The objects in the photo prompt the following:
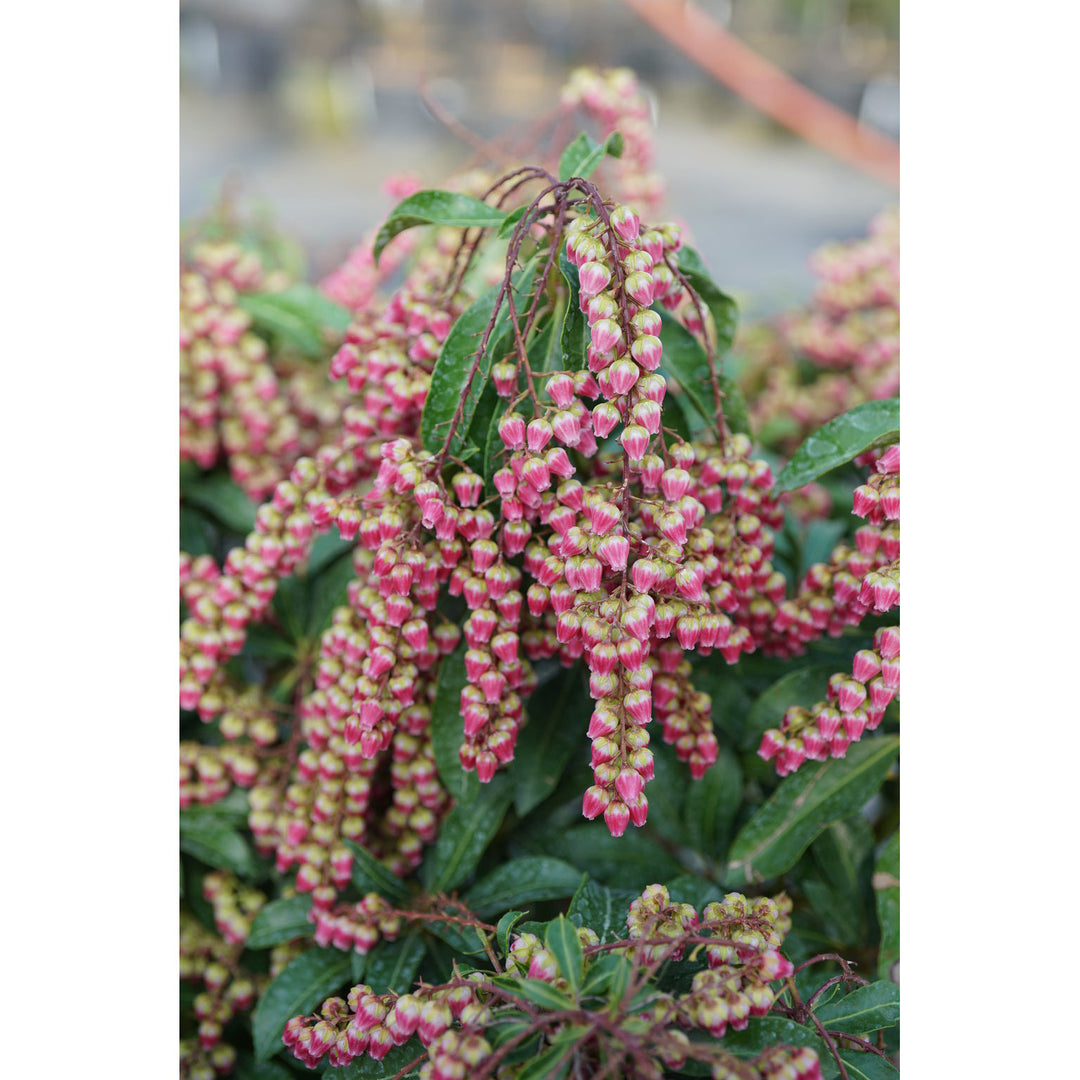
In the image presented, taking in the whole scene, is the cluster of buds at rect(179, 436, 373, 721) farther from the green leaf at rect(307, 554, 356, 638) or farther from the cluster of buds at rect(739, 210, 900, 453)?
the cluster of buds at rect(739, 210, 900, 453)

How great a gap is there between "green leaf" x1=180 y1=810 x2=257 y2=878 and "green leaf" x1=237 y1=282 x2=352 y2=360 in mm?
558

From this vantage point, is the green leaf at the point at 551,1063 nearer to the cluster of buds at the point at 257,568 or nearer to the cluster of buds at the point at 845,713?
the cluster of buds at the point at 845,713

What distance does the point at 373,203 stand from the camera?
3.15m

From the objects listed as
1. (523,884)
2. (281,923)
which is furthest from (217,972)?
(523,884)

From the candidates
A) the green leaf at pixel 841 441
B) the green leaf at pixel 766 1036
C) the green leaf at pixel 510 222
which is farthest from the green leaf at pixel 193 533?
the green leaf at pixel 766 1036

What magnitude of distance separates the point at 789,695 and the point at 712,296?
0.37 metres

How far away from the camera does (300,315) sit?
119 cm

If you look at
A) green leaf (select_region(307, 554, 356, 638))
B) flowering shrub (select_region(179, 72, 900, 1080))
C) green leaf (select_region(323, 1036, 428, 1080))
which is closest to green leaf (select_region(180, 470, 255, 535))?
flowering shrub (select_region(179, 72, 900, 1080))

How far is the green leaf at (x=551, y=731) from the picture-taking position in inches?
34.9

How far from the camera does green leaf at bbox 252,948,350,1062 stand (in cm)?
83

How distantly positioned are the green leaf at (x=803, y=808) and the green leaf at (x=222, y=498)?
67 centimetres
